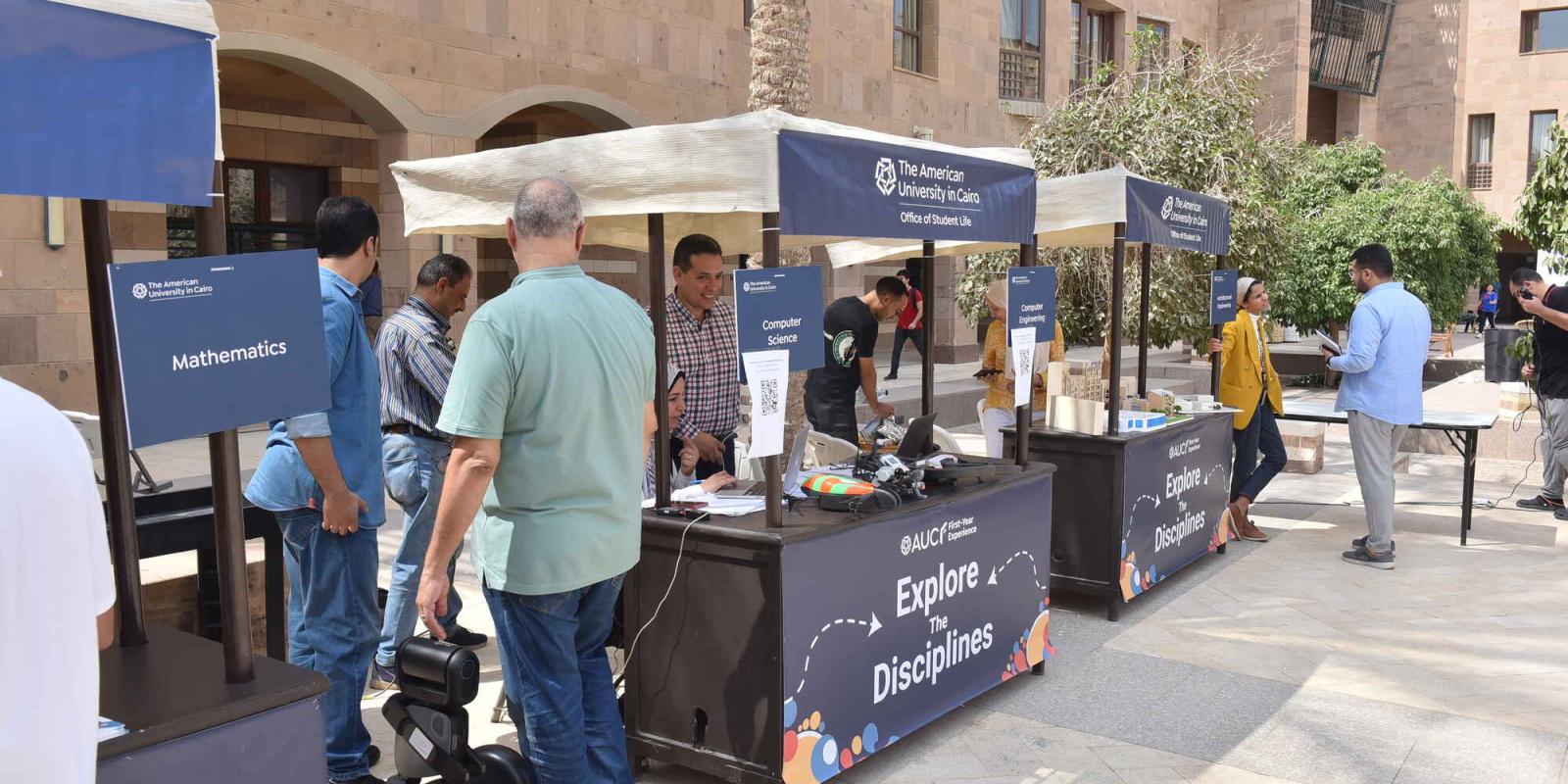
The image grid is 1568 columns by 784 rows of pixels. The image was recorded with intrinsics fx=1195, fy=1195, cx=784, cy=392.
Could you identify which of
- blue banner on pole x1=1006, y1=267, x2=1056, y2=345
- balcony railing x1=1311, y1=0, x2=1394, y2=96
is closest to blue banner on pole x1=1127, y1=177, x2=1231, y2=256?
blue banner on pole x1=1006, y1=267, x2=1056, y2=345

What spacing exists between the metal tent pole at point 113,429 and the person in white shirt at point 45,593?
4.51ft

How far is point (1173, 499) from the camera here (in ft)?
23.2

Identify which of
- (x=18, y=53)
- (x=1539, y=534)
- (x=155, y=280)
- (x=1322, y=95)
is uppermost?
(x=1322, y=95)

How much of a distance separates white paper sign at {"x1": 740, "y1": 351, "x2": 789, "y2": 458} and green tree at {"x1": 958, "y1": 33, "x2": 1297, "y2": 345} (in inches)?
427

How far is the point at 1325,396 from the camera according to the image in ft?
60.7

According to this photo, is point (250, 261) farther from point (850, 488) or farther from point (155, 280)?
point (850, 488)

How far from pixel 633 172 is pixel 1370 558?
592cm

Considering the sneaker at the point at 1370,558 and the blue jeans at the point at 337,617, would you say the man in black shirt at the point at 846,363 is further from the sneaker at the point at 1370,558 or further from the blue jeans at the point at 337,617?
the blue jeans at the point at 337,617

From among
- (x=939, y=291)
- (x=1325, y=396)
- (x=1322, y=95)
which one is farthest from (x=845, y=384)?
(x=1322, y=95)

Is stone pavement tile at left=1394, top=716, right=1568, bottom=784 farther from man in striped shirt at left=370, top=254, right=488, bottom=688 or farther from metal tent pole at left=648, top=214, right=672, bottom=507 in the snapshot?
man in striped shirt at left=370, top=254, right=488, bottom=688

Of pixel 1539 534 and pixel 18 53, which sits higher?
pixel 18 53

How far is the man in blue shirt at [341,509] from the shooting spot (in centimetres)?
381

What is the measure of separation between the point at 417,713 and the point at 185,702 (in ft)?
3.77

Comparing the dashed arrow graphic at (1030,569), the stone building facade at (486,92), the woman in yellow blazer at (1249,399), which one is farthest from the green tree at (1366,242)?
the dashed arrow graphic at (1030,569)
